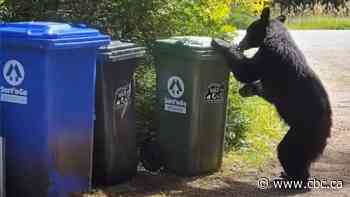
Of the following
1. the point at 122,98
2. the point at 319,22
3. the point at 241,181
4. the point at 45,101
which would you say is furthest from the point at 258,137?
the point at 319,22

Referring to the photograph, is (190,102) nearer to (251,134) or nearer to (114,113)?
(114,113)

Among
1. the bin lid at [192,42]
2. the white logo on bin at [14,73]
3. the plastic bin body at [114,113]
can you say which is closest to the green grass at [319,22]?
the bin lid at [192,42]

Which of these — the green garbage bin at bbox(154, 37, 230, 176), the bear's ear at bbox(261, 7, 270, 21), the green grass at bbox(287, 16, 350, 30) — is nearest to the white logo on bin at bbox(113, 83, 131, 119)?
the green garbage bin at bbox(154, 37, 230, 176)

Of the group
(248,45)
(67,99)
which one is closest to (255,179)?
(248,45)

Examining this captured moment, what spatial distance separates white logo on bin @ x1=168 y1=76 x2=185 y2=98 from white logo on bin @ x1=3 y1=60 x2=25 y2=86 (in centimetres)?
181

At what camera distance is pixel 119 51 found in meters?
6.10

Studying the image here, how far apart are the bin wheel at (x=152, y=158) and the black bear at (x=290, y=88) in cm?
115

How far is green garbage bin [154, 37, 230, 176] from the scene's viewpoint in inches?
261

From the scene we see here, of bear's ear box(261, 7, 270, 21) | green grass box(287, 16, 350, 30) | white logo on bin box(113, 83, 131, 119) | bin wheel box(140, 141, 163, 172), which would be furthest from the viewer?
green grass box(287, 16, 350, 30)

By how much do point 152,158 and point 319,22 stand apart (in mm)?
27175

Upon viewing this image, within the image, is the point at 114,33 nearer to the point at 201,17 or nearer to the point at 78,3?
the point at 78,3

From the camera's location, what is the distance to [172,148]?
23.0 ft

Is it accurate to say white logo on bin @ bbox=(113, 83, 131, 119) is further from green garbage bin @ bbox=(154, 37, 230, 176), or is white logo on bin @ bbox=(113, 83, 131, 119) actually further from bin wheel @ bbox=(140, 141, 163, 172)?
bin wheel @ bbox=(140, 141, 163, 172)

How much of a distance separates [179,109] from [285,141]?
1021 millimetres
